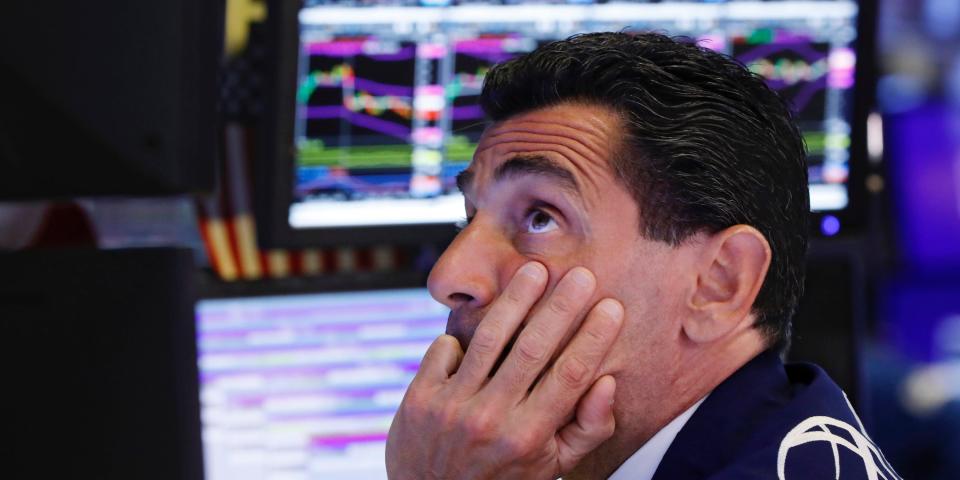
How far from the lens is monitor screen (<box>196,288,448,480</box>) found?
169cm

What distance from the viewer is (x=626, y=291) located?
113 centimetres

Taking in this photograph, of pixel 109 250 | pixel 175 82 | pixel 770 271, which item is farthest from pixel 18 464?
pixel 770 271

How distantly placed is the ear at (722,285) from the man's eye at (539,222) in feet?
0.48

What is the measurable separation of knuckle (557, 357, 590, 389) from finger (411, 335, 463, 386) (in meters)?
0.13

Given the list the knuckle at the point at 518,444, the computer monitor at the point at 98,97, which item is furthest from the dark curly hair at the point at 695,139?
the computer monitor at the point at 98,97

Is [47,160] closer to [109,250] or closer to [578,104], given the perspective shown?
[109,250]

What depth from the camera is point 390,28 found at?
67.7 inches

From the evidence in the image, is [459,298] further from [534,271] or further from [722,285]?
[722,285]

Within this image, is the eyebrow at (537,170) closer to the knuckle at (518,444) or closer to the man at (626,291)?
the man at (626,291)

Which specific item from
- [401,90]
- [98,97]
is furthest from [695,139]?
[401,90]

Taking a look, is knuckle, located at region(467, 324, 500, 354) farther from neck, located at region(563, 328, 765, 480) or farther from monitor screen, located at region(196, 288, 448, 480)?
monitor screen, located at region(196, 288, 448, 480)

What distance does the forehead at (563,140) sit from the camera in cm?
116

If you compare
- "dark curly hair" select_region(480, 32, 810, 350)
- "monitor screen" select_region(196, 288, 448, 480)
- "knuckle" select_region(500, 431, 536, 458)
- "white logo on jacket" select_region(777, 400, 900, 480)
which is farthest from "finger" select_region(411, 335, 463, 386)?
"monitor screen" select_region(196, 288, 448, 480)

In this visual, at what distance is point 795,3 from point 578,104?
74cm
